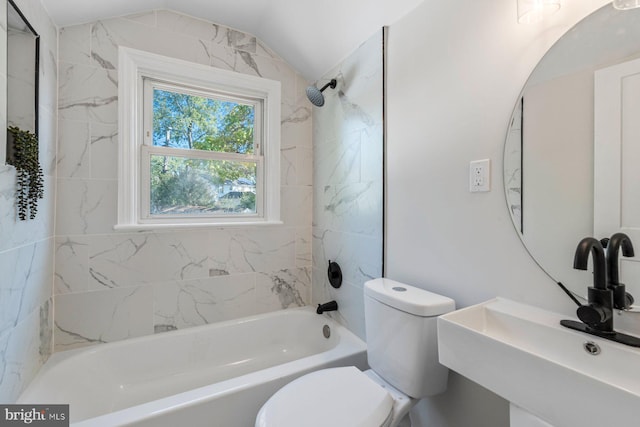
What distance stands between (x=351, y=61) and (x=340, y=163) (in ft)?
2.07

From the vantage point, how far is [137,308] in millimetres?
1771

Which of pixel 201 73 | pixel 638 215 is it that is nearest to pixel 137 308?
pixel 201 73

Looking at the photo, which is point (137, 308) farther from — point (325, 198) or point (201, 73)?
point (201, 73)

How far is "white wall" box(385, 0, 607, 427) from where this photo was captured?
98 centimetres

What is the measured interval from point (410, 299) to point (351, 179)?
34.8 inches

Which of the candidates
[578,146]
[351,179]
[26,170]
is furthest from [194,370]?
[578,146]

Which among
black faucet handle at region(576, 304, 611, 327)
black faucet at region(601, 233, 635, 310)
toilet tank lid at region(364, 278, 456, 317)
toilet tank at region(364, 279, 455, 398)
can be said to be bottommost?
toilet tank at region(364, 279, 455, 398)

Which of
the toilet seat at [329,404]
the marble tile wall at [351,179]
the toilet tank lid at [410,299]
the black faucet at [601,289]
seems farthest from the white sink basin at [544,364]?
the marble tile wall at [351,179]

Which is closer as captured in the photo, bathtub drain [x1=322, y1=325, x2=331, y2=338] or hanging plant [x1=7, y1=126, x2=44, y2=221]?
hanging plant [x1=7, y1=126, x2=44, y2=221]

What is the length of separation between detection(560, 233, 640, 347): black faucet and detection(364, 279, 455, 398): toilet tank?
1.41 ft

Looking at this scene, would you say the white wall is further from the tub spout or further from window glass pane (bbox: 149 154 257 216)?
window glass pane (bbox: 149 154 257 216)

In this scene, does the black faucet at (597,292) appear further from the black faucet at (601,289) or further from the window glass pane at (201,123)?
the window glass pane at (201,123)

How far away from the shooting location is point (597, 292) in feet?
2.45

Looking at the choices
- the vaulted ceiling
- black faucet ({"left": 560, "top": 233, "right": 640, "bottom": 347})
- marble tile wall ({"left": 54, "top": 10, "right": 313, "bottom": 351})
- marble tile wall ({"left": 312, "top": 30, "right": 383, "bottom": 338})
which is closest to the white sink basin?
black faucet ({"left": 560, "top": 233, "right": 640, "bottom": 347})
